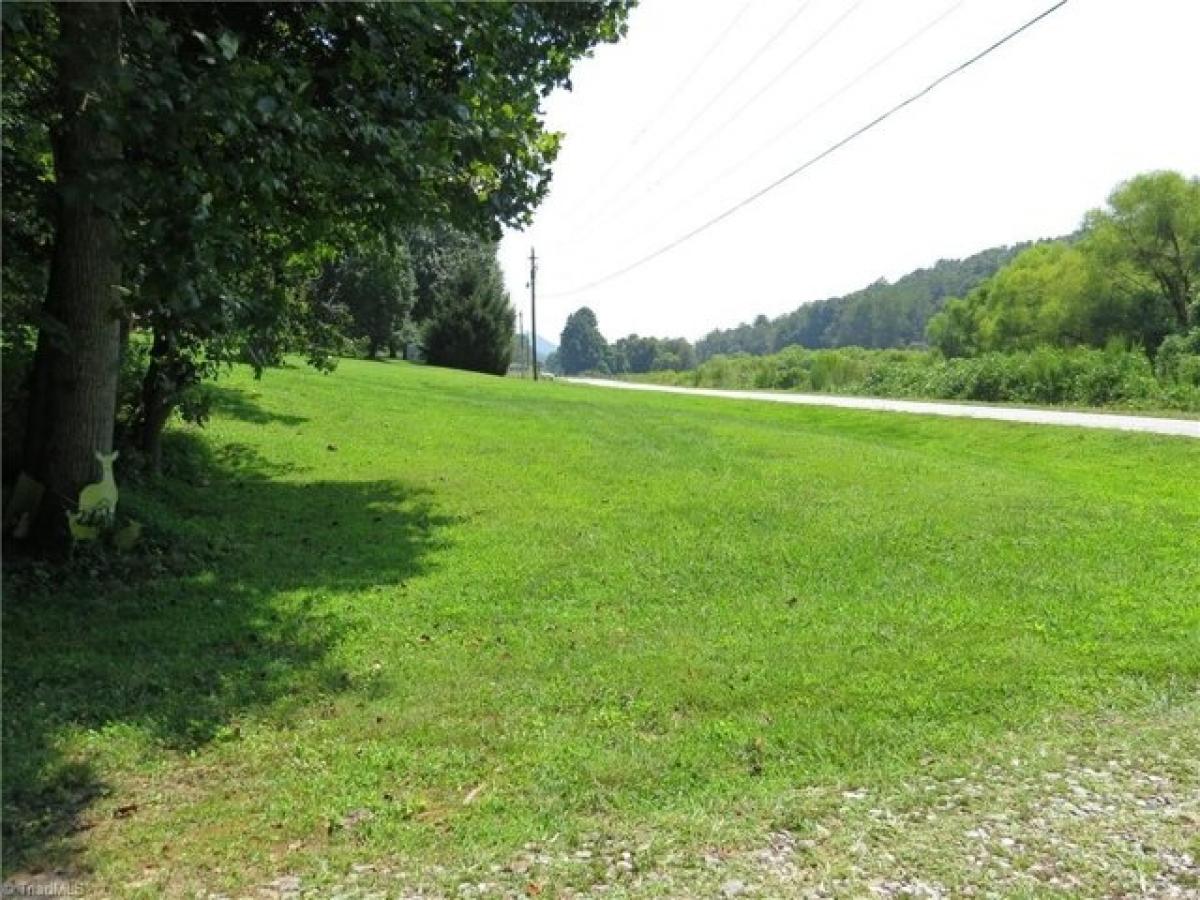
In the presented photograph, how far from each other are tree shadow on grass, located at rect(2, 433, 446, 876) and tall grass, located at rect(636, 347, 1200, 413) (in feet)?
74.2

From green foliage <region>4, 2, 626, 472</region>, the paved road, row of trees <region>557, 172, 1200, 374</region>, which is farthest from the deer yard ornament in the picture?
row of trees <region>557, 172, 1200, 374</region>

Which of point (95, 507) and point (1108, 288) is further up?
point (1108, 288)

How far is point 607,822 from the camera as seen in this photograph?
11.5 feet

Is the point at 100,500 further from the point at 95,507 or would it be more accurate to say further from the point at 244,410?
the point at 244,410

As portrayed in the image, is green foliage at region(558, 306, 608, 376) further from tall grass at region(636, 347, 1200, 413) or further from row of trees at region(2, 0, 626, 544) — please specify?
row of trees at region(2, 0, 626, 544)

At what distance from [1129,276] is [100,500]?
57557 millimetres

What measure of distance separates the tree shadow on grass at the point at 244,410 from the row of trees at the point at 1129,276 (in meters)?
46.8

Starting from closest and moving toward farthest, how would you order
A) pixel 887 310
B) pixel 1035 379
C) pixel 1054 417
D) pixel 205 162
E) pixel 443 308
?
pixel 205 162 → pixel 1054 417 → pixel 1035 379 → pixel 443 308 → pixel 887 310

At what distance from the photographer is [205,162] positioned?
550 centimetres

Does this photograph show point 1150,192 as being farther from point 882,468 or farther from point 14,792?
point 14,792

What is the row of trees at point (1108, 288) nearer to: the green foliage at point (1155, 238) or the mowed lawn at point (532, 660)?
the green foliage at point (1155, 238)

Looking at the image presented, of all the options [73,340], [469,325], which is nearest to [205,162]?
[73,340]

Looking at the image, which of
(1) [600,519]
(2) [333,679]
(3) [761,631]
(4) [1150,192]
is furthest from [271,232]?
(4) [1150,192]

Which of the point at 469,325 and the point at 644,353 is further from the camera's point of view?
the point at 644,353
